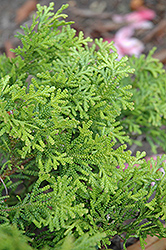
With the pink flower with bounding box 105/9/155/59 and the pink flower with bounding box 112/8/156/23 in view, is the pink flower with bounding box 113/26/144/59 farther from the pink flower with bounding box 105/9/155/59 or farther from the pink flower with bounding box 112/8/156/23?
the pink flower with bounding box 112/8/156/23

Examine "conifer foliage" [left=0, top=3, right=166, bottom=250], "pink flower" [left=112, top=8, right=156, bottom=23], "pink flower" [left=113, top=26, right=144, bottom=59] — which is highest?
"pink flower" [left=112, top=8, right=156, bottom=23]

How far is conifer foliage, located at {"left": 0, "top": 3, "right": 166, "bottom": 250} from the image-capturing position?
1064 millimetres

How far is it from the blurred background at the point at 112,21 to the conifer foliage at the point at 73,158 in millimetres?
1613

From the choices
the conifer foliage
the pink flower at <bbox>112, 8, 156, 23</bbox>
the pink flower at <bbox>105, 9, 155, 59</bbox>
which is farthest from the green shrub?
the pink flower at <bbox>112, 8, 156, 23</bbox>

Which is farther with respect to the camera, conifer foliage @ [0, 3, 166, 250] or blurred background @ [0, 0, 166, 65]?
blurred background @ [0, 0, 166, 65]

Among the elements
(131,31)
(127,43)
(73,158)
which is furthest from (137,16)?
(73,158)

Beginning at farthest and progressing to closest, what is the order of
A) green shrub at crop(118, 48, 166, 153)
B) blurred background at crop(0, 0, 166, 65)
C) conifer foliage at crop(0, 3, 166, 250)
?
blurred background at crop(0, 0, 166, 65) → green shrub at crop(118, 48, 166, 153) → conifer foliage at crop(0, 3, 166, 250)

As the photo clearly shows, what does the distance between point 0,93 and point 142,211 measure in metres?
0.83

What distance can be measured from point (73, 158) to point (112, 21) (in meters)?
2.49

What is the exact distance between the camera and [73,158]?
3.83 ft

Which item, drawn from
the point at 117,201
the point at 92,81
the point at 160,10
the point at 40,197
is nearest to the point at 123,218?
the point at 117,201

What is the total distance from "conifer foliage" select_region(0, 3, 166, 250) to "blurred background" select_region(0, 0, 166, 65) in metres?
1.61

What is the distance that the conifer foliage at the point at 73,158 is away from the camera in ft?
3.49

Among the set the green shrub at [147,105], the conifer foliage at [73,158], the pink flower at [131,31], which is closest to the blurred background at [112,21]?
the pink flower at [131,31]
